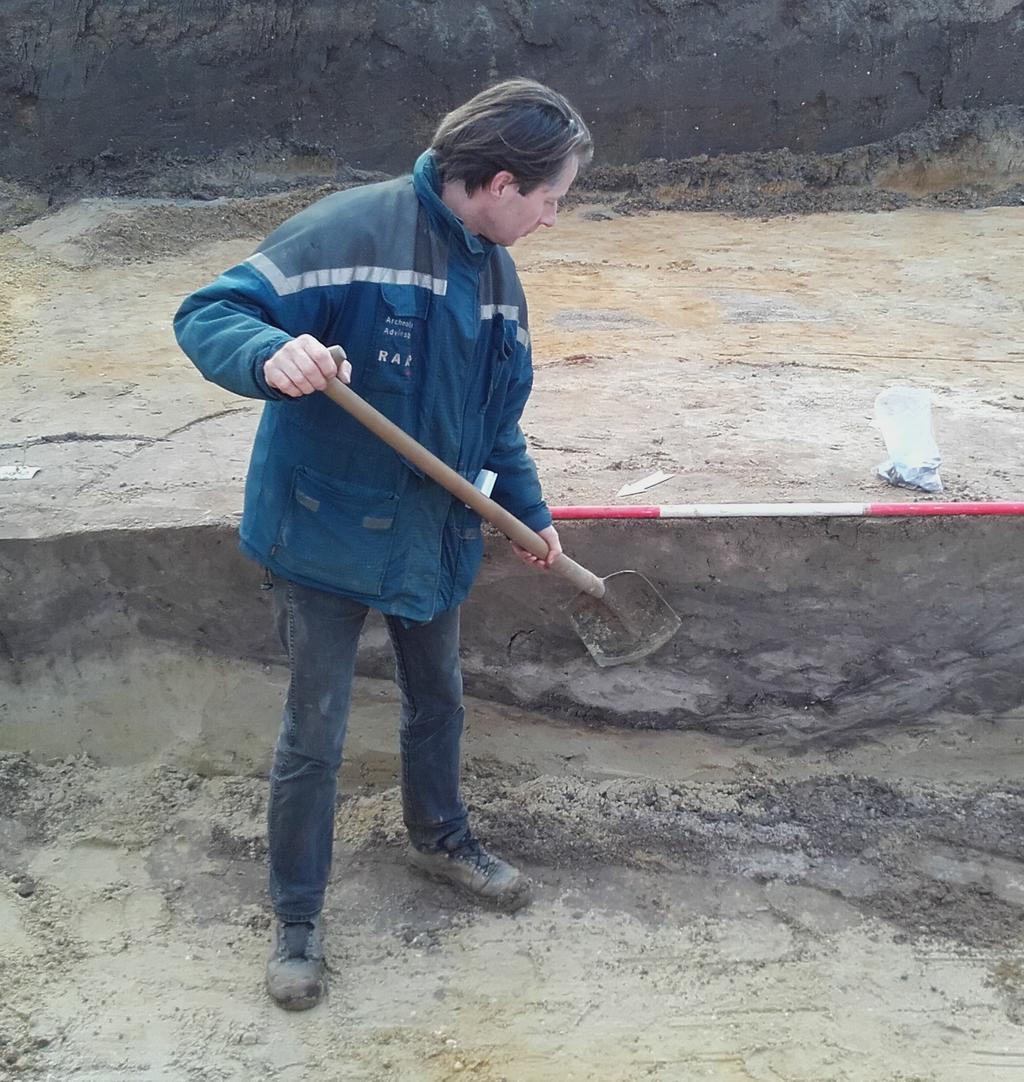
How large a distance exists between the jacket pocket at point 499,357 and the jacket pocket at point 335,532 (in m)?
0.33

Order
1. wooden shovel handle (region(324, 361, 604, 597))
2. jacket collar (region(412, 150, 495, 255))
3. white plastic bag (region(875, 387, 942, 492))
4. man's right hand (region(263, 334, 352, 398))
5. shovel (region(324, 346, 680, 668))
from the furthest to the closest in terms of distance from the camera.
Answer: white plastic bag (region(875, 387, 942, 492)) < shovel (region(324, 346, 680, 668)) < jacket collar (region(412, 150, 495, 255)) < wooden shovel handle (region(324, 361, 604, 597)) < man's right hand (region(263, 334, 352, 398))

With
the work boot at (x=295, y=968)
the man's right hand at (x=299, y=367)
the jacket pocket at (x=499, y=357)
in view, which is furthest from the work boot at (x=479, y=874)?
the man's right hand at (x=299, y=367)

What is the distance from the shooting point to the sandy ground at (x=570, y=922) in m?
2.62

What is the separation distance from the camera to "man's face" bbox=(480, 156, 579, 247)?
2.17 m

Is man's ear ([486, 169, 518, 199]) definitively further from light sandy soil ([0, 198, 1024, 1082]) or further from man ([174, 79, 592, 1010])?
light sandy soil ([0, 198, 1024, 1082])

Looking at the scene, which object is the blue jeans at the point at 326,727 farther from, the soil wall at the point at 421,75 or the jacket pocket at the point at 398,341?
the soil wall at the point at 421,75

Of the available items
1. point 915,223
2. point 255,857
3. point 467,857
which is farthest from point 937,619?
point 915,223

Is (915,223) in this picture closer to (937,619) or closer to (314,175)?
(314,175)

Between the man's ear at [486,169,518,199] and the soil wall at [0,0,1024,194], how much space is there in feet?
22.0

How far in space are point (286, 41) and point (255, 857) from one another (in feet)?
23.4

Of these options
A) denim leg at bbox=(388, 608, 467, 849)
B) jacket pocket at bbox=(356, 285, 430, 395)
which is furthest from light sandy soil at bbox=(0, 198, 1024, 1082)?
jacket pocket at bbox=(356, 285, 430, 395)

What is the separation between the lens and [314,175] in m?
8.68

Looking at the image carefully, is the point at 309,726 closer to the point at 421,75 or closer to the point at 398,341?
the point at 398,341

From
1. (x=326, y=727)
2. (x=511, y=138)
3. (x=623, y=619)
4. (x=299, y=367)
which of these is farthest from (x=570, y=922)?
(x=511, y=138)
